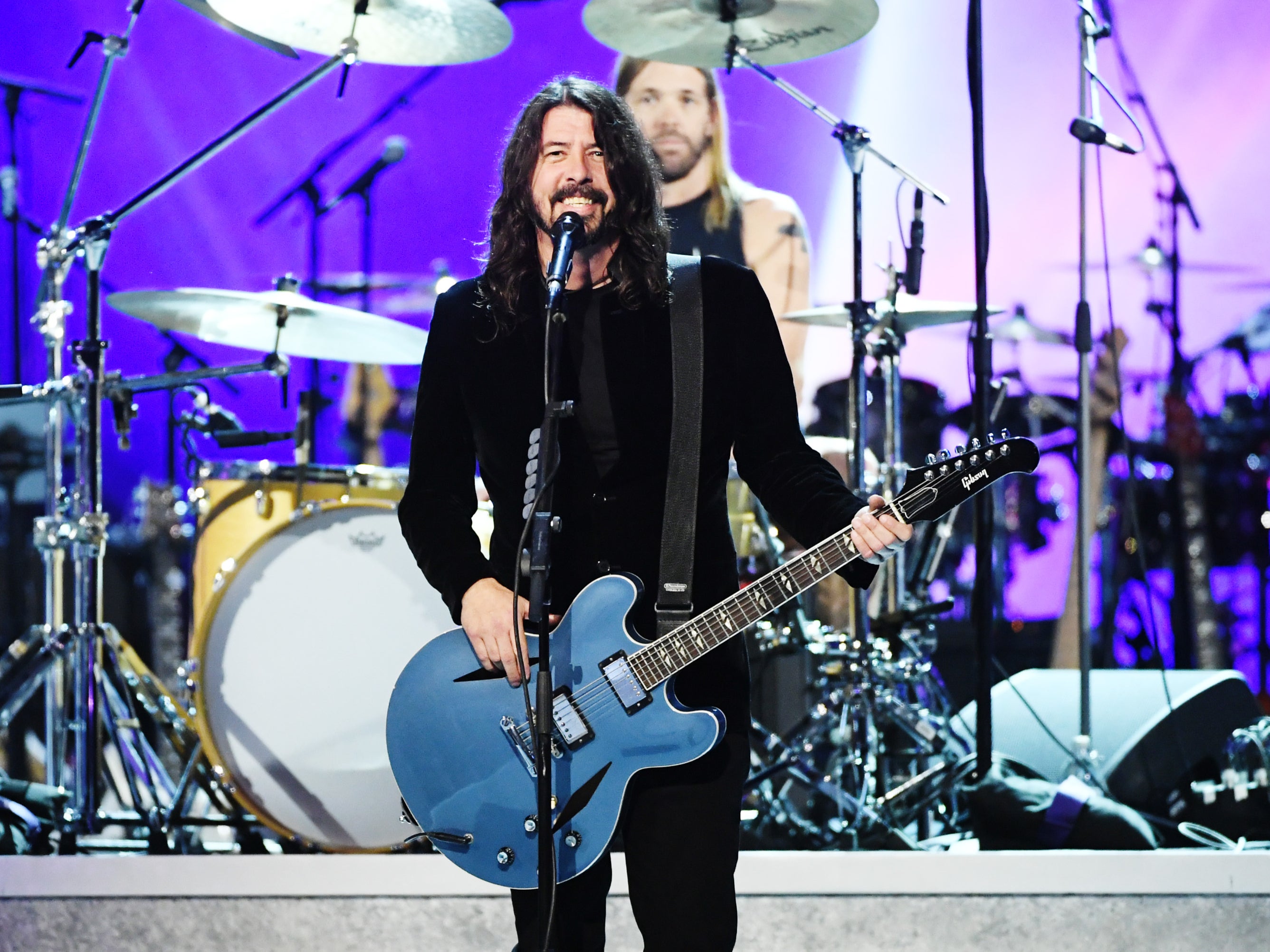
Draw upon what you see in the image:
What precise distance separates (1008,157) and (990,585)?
2022 millimetres

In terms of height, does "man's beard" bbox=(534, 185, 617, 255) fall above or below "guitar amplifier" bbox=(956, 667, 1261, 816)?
above

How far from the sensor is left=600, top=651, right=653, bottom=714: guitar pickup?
207cm

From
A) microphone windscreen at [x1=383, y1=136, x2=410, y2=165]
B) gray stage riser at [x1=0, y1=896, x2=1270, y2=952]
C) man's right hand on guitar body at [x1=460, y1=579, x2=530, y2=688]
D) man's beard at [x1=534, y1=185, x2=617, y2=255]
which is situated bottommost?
gray stage riser at [x1=0, y1=896, x2=1270, y2=952]

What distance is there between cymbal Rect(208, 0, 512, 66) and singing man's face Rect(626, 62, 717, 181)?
0.98m

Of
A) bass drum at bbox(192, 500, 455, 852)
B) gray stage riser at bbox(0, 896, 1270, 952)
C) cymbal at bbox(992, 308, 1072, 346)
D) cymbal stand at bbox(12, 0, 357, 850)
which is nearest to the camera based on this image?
gray stage riser at bbox(0, 896, 1270, 952)

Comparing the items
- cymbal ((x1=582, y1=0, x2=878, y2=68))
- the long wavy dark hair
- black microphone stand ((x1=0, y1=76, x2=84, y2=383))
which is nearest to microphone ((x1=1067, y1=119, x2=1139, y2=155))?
cymbal ((x1=582, y1=0, x2=878, y2=68))

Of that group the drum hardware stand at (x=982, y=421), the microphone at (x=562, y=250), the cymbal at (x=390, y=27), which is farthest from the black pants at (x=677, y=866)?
the cymbal at (x=390, y=27)

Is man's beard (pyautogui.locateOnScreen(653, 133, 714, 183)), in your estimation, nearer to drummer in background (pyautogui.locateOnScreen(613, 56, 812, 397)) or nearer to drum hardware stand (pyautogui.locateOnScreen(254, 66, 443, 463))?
drummer in background (pyautogui.locateOnScreen(613, 56, 812, 397))

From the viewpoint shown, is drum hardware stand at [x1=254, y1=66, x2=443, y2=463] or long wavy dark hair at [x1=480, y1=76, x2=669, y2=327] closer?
long wavy dark hair at [x1=480, y1=76, x2=669, y2=327]

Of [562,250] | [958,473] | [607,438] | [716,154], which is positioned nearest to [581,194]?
[562,250]

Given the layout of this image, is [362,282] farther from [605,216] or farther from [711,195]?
[605,216]

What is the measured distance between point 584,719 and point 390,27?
8.75 feet

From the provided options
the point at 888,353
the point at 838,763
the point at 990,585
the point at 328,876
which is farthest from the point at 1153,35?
the point at 328,876

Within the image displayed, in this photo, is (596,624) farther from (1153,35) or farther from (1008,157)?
(1153,35)
